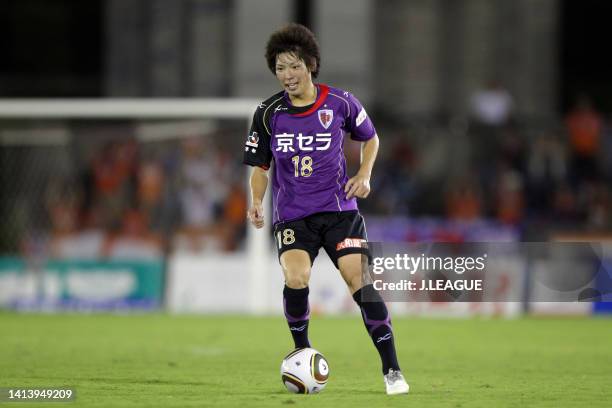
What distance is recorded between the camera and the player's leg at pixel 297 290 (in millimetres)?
6996

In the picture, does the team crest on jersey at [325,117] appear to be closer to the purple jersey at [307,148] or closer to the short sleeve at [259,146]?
the purple jersey at [307,148]

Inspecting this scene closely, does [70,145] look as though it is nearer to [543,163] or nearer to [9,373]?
[543,163]

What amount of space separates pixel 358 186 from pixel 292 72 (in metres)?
0.80

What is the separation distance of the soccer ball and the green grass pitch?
0.33ft

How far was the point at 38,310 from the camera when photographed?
15.8 metres

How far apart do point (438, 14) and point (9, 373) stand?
1631 centimetres

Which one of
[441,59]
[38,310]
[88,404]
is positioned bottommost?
[38,310]

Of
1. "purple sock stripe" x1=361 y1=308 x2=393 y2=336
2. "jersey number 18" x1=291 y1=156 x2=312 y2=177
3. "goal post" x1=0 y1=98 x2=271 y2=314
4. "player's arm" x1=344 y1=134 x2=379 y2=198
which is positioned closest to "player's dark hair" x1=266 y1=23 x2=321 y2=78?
"jersey number 18" x1=291 y1=156 x2=312 y2=177

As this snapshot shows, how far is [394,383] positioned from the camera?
6879 millimetres

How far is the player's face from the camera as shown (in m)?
6.95

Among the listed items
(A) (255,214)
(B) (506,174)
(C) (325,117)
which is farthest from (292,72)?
(B) (506,174)

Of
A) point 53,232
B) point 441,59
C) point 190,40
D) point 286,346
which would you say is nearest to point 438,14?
point 441,59

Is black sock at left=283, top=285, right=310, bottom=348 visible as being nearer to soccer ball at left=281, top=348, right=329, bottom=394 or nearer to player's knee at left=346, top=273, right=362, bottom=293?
soccer ball at left=281, top=348, right=329, bottom=394

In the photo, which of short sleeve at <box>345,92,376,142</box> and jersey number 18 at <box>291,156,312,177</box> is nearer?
jersey number 18 at <box>291,156,312,177</box>
